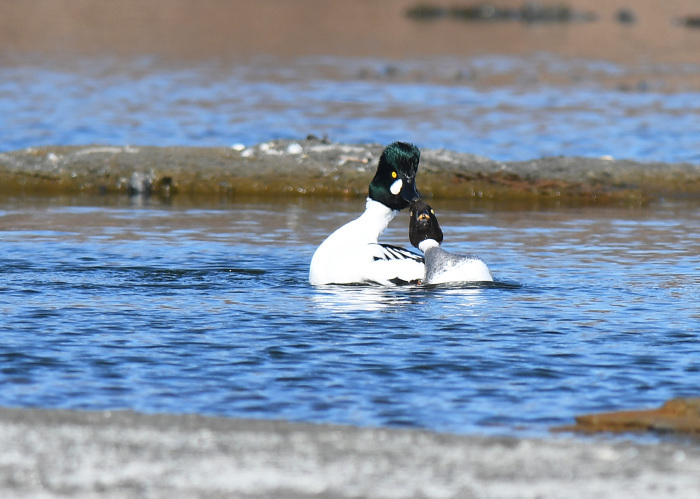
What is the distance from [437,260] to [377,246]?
0.50 metres

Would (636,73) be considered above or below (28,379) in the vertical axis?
above

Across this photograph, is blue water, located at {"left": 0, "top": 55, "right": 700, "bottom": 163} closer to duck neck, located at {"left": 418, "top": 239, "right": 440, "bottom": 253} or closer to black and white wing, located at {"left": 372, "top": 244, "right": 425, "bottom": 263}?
duck neck, located at {"left": 418, "top": 239, "right": 440, "bottom": 253}

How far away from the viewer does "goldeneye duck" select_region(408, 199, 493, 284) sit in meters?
10.7

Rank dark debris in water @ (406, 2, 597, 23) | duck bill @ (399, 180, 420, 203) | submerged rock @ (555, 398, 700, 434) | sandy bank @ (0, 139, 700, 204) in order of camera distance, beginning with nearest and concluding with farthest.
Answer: submerged rock @ (555, 398, 700, 434) < duck bill @ (399, 180, 420, 203) < sandy bank @ (0, 139, 700, 204) < dark debris in water @ (406, 2, 597, 23)

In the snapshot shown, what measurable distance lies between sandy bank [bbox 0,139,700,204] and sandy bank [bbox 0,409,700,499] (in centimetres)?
1139

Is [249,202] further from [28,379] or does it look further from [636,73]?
[636,73]

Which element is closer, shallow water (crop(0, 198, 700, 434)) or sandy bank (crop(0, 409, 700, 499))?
sandy bank (crop(0, 409, 700, 499))

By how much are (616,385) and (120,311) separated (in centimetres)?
381

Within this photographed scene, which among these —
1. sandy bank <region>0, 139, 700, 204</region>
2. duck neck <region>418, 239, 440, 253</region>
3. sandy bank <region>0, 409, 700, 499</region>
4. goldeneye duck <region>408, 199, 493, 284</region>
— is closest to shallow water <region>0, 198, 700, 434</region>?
goldeneye duck <region>408, 199, 493, 284</region>

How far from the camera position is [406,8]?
8331 centimetres

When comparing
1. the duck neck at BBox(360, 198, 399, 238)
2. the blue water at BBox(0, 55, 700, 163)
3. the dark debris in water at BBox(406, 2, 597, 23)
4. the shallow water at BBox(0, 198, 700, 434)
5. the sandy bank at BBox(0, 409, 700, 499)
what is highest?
the dark debris in water at BBox(406, 2, 597, 23)

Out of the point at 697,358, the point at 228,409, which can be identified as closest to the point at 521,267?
the point at 697,358

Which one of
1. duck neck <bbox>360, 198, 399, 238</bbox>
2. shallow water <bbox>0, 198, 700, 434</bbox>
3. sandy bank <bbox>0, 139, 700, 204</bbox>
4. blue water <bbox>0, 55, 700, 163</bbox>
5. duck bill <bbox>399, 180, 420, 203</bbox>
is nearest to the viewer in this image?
shallow water <bbox>0, 198, 700, 434</bbox>

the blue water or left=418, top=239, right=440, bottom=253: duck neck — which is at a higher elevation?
the blue water
